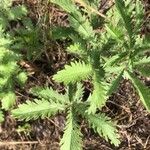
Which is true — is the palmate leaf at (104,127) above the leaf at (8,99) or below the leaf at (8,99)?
below

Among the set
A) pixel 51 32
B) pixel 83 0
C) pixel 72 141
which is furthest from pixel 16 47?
pixel 72 141

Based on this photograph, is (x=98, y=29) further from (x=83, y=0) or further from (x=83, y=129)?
(x=83, y=129)

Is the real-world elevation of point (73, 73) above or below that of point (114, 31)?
below

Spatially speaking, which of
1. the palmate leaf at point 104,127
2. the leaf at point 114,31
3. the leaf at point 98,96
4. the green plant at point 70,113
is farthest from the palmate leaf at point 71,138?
the leaf at point 114,31

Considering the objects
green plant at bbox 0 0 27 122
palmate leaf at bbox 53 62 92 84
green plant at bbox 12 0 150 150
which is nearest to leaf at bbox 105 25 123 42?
green plant at bbox 12 0 150 150

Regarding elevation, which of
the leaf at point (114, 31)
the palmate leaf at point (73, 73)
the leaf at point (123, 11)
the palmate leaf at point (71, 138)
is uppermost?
the leaf at point (123, 11)

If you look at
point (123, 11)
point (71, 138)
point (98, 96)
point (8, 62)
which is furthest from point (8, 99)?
point (123, 11)

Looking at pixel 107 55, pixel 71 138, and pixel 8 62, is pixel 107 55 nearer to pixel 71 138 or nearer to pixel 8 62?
pixel 71 138

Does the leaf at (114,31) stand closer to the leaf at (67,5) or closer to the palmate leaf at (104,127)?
the leaf at (67,5)
